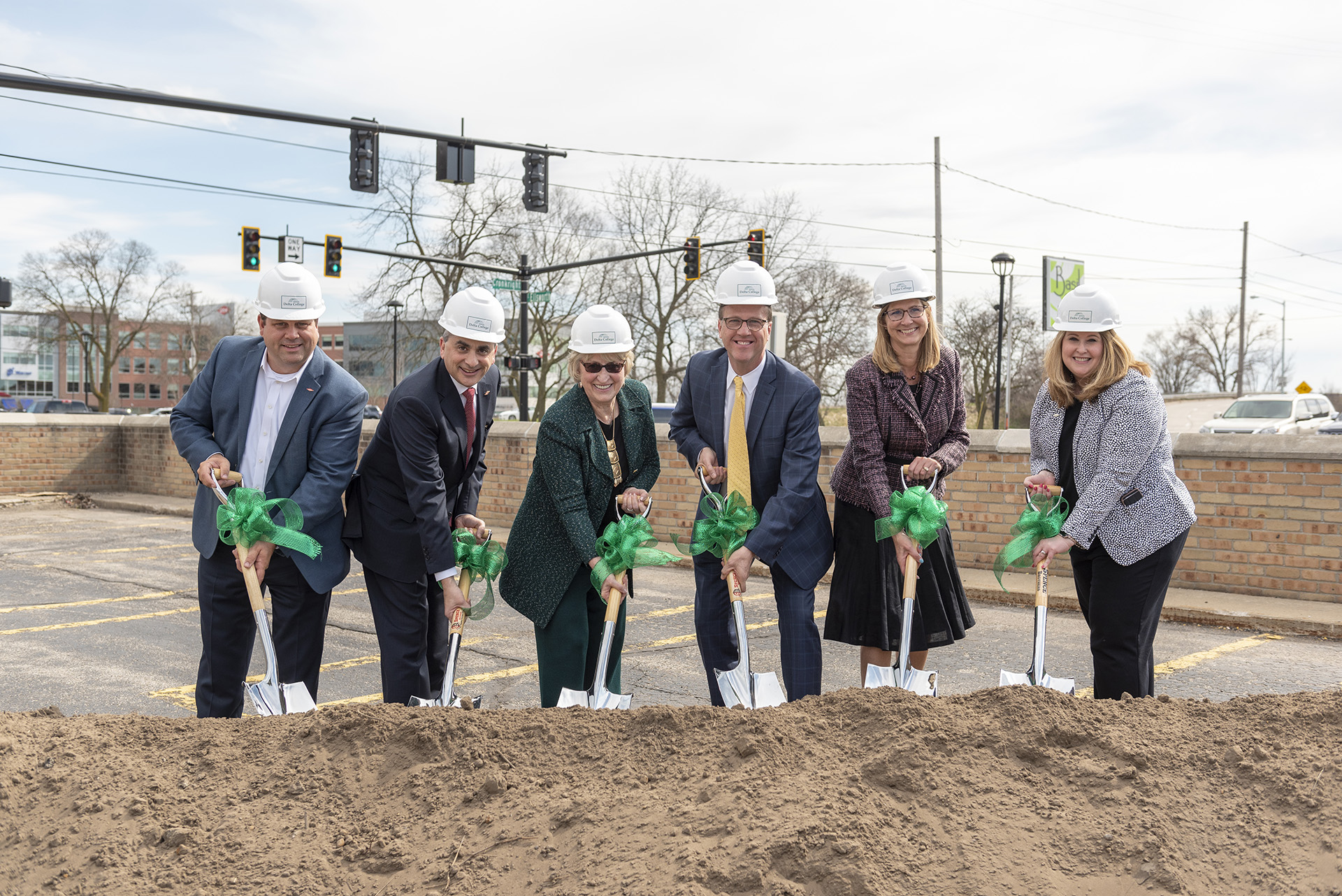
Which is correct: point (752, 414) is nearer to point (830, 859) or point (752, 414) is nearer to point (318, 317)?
point (318, 317)

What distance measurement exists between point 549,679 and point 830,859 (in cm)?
205

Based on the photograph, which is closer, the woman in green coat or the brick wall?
the woman in green coat

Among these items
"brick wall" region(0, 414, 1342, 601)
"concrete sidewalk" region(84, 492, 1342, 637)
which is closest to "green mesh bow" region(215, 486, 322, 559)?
"concrete sidewalk" region(84, 492, 1342, 637)

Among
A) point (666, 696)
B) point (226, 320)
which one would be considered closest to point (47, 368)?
point (226, 320)

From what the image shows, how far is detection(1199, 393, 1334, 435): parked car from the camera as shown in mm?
26719

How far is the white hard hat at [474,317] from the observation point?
393cm

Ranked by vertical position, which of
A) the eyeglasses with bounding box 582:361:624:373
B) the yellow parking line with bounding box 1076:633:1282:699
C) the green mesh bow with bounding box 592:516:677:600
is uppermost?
the eyeglasses with bounding box 582:361:624:373

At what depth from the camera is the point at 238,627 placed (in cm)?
418

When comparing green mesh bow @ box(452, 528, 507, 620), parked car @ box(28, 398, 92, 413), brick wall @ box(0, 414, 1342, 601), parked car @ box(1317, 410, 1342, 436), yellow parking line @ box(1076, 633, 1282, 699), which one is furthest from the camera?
parked car @ box(28, 398, 92, 413)

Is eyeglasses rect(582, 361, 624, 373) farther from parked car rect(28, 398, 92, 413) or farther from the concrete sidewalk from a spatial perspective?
parked car rect(28, 398, 92, 413)

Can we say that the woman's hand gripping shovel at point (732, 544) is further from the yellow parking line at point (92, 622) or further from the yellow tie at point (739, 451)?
the yellow parking line at point (92, 622)

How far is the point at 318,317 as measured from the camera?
4.14 meters

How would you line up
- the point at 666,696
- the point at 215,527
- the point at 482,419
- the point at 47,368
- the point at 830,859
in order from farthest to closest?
the point at 47,368 < the point at 666,696 < the point at 482,419 < the point at 215,527 < the point at 830,859

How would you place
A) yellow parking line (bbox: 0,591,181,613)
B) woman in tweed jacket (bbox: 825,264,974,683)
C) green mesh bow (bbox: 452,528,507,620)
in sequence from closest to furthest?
1. woman in tweed jacket (bbox: 825,264,974,683)
2. green mesh bow (bbox: 452,528,507,620)
3. yellow parking line (bbox: 0,591,181,613)
